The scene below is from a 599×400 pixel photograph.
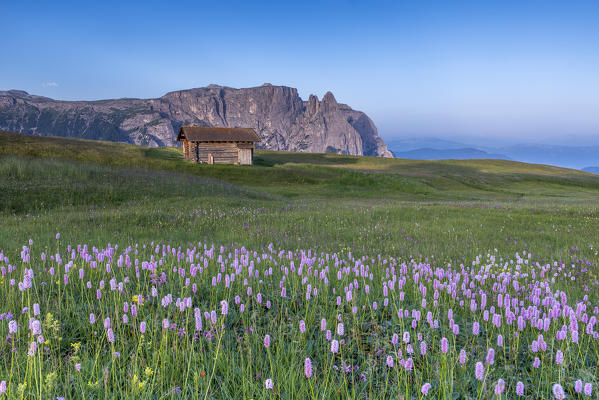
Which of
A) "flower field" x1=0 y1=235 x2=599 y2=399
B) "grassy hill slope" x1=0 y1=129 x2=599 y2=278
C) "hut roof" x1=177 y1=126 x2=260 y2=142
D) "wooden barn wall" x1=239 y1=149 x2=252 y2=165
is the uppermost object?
"hut roof" x1=177 y1=126 x2=260 y2=142

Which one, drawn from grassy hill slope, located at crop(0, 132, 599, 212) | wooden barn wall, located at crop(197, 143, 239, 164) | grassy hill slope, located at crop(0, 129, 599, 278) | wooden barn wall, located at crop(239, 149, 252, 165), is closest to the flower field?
grassy hill slope, located at crop(0, 129, 599, 278)

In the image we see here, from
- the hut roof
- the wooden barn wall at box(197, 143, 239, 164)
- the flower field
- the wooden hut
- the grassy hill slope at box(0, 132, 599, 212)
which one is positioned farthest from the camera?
the wooden barn wall at box(197, 143, 239, 164)

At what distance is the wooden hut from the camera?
2389 inches

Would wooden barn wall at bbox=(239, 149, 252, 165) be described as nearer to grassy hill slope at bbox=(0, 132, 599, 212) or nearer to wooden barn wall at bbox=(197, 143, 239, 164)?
wooden barn wall at bbox=(197, 143, 239, 164)

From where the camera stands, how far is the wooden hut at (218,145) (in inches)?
2389

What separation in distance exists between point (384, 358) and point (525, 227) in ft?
44.3

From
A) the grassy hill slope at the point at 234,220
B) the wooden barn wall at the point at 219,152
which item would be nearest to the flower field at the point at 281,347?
the grassy hill slope at the point at 234,220

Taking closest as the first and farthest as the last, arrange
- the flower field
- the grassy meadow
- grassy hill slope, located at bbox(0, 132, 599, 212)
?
the flower field → the grassy meadow → grassy hill slope, located at bbox(0, 132, 599, 212)

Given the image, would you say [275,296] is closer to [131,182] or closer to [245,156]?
[131,182]

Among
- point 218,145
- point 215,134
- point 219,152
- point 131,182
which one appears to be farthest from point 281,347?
point 215,134

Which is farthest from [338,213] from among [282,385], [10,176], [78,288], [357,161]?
[357,161]

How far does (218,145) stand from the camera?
205 ft

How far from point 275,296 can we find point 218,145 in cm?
6060

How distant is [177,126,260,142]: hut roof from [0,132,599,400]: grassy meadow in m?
31.8
